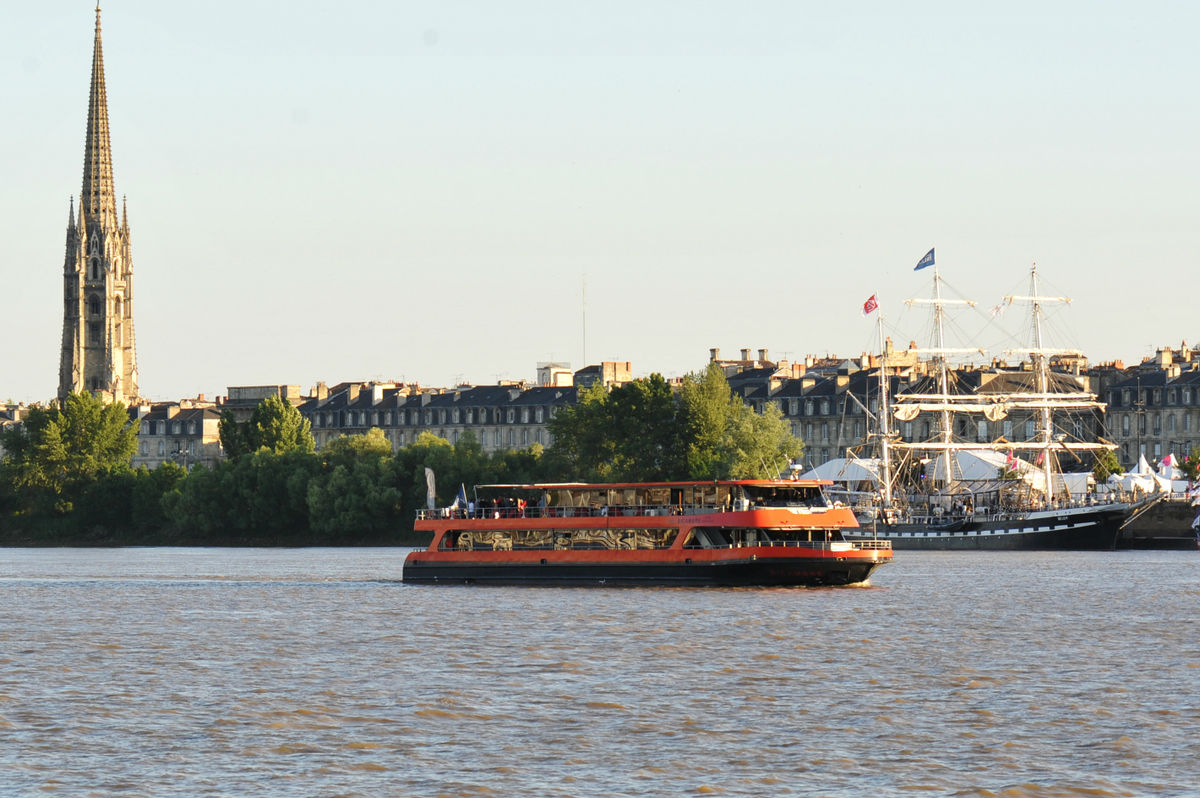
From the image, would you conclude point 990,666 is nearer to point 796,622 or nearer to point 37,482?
point 796,622

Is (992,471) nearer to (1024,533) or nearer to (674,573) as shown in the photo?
(1024,533)

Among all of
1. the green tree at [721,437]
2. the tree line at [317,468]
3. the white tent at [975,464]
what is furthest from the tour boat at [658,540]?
the white tent at [975,464]

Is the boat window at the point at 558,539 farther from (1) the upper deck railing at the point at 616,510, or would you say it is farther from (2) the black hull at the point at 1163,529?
(2) the black hull at the point at 1163,529

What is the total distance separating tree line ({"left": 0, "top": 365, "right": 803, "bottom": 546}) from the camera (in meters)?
153

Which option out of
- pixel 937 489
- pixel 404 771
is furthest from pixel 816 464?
pixel 404 771

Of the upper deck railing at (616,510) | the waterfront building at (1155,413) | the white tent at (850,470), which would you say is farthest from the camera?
the waterfront building at (1155,413)

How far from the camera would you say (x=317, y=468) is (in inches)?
6540

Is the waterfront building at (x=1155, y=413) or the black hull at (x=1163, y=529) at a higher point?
the waterfront building at (x=1155, y=413)

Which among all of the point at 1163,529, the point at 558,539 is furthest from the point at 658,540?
the point at 1163,529

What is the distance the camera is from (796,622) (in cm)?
6669

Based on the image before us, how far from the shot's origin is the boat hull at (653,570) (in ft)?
265

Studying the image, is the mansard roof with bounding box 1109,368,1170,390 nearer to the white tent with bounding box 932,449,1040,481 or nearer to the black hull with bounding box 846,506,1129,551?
the white tent with bounding box 932,449,1040,481

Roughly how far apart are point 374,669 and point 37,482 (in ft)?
449

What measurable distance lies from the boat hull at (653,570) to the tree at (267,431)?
92947 millimetres
